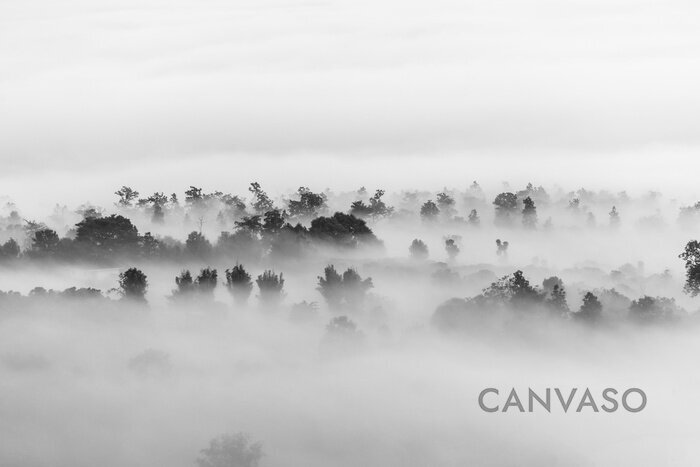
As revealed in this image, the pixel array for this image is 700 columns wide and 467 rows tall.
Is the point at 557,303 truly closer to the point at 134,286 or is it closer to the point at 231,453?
the point at 134,286

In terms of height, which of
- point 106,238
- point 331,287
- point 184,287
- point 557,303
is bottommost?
point 557,303

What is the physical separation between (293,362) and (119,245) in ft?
163

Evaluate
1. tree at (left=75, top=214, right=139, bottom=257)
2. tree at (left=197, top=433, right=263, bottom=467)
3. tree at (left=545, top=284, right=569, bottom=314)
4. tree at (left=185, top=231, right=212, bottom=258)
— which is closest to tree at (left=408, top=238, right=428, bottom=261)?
tree at (left=185, top=231, right=212, bottom=258)

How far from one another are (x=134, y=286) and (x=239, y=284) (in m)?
12.2

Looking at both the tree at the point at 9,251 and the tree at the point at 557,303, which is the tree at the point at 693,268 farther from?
the tree at the point at 9,251

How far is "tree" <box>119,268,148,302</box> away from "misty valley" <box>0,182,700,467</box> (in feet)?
0.64

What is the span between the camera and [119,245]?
140m

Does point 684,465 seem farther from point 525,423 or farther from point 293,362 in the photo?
point 293,362

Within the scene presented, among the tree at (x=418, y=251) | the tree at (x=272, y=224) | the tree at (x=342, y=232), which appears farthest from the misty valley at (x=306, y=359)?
the tree at (x=418, y=251)

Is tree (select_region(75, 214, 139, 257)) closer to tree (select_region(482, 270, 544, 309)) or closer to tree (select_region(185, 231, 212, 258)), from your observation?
tree (select_region(185, 231, 212, 258))

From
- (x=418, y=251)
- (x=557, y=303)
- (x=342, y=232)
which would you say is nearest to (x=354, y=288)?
(x=557, y=303)

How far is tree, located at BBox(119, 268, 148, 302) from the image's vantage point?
115613 millimetres

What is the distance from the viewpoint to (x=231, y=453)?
2992 inches

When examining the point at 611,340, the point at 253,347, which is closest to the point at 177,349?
the point at 253,347
